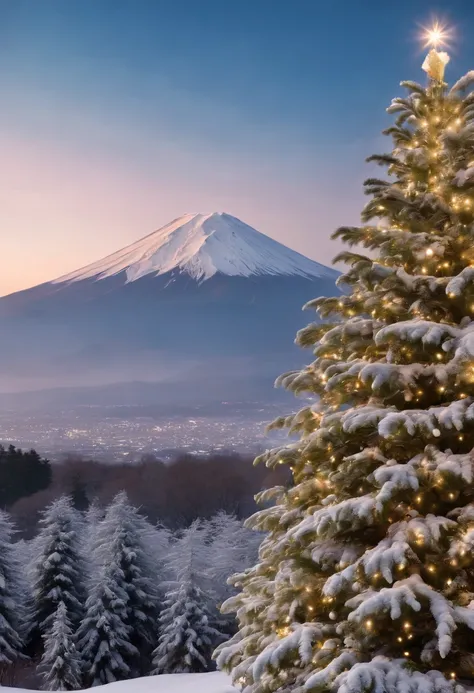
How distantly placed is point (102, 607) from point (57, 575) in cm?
232

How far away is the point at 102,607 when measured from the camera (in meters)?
21.1

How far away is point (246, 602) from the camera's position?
6.00m

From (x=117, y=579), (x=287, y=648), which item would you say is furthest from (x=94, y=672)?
(x=287, y=648)

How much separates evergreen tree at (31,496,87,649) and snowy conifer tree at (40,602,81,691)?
5.02 ft

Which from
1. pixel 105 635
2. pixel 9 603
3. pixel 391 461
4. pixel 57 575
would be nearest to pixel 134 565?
pixel 105 635

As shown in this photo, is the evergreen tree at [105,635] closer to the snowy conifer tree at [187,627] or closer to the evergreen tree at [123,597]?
the evergreen tree at [123,597]

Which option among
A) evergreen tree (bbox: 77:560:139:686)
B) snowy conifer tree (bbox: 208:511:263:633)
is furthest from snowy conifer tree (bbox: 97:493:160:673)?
snowy conifer tree (bbox: 208:511:263:633)

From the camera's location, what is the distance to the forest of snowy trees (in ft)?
67.8

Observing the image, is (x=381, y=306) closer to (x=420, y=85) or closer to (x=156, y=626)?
(x=420, y=85)

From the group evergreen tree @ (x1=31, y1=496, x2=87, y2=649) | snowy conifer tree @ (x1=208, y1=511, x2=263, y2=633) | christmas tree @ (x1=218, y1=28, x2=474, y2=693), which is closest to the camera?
christmas tree @ (x1=218, y1=28, x2=474, y2=693)

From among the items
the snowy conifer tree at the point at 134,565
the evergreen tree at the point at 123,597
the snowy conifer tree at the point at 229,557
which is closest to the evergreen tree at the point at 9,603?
the evergreen tree at the point at 123,597

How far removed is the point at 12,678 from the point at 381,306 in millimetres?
26550

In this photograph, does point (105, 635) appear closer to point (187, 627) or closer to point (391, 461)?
point (187, 627)

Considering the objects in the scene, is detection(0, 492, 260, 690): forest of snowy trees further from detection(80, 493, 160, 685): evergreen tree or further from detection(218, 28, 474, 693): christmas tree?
detection(218, 28, 474, 693): christmas tree
